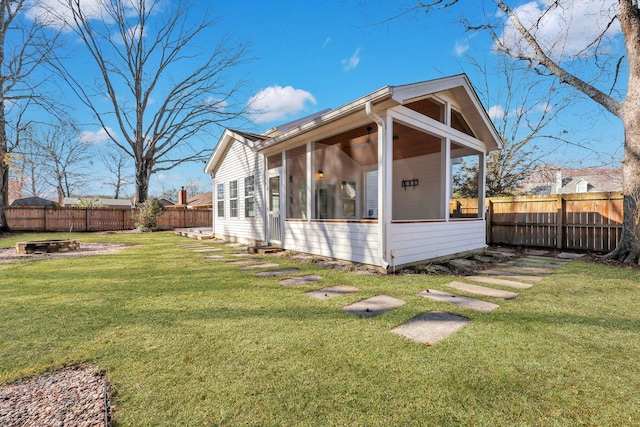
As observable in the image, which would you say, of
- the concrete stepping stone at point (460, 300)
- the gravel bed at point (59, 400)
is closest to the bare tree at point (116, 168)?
the gravel bed at point (59, 400)

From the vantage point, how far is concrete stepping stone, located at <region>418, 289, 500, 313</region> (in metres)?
3.10

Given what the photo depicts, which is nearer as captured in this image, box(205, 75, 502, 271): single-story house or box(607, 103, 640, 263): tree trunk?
box(205, 75, 502, 271): single-story house

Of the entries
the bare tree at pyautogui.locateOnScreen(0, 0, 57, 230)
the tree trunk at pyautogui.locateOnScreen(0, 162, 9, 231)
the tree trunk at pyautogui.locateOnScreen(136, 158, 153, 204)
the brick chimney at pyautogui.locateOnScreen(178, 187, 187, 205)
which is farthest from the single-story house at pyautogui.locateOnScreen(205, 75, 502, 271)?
the brick chimney at pyautogui.locateOnScreen(178, 187, 187, 205)

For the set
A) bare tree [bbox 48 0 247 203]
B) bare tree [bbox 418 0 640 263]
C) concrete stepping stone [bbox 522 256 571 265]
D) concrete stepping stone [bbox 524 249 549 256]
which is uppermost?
bare tree [bbox 48 0 247 203]

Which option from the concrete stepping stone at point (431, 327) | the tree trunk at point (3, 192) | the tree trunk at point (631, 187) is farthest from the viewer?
the tree trunk at point (3, 192)

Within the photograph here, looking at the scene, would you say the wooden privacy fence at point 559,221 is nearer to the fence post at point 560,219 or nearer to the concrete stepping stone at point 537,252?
the fence post at point 560,219

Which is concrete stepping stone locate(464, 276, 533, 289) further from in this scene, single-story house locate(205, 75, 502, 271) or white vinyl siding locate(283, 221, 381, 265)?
white vinyl siding locate(283, 221, 381, 265)

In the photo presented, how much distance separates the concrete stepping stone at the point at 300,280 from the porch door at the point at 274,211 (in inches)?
132

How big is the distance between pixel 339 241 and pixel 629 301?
13.5 feet

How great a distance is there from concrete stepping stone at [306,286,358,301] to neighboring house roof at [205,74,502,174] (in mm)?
2849

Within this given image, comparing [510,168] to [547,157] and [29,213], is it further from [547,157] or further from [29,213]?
[29,213]

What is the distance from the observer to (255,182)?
8711mm

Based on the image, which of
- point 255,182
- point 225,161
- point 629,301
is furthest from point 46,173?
point 629,301

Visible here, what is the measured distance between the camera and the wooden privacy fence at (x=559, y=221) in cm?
679
